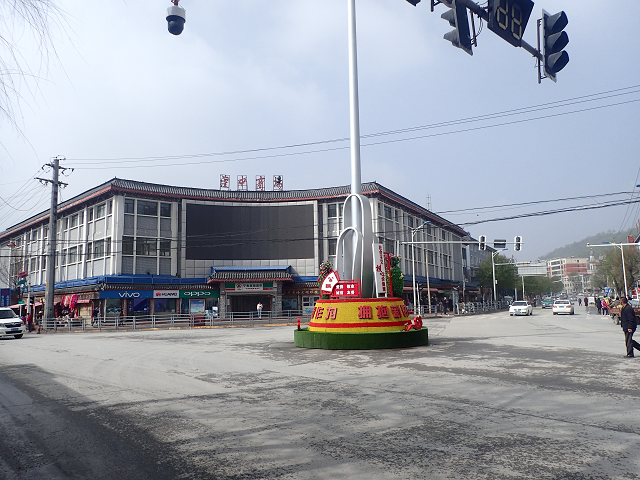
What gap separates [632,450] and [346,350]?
34.6ft

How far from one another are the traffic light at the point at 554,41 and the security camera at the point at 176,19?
574 cm

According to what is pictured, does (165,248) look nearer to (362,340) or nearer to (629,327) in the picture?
(362,340)

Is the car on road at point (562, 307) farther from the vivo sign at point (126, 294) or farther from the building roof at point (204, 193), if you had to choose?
the vivo sign at point (126, 294)

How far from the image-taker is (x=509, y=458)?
4.62 m

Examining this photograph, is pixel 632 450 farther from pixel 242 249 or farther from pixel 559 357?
pixel 242 249

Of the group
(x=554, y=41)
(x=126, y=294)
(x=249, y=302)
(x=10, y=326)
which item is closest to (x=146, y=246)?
(x=126, y=294)

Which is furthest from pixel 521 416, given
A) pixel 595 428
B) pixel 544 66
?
pixel 544 66

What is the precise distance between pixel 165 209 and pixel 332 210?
1590 cm

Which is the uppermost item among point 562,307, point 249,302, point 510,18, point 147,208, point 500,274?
point 147,208

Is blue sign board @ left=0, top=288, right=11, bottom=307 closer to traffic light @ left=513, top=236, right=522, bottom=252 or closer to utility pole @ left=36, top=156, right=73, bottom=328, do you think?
utility pole @ left=36, top=156, right=73, bottom=328

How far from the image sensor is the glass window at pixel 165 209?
4305 cm

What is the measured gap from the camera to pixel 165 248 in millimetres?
42719

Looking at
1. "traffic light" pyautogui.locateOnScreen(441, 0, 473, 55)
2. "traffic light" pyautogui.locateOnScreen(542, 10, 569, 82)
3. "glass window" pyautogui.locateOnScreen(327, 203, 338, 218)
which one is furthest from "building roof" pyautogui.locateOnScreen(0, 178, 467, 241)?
"traffic light" pyautogui.locateOnScreen(441, 0, 473, 55)

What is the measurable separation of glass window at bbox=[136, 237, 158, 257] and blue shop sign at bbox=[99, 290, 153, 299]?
3.61 metres
